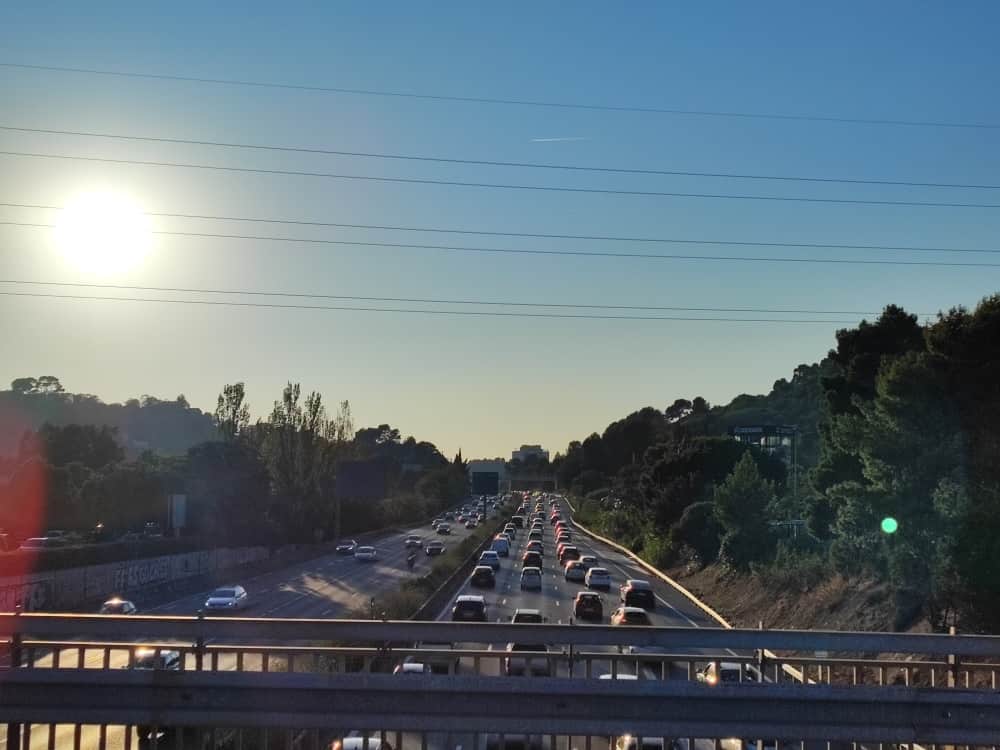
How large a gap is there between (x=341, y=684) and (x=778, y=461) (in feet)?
244

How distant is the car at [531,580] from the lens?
47.2m

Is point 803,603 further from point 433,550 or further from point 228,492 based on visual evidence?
point 228,492

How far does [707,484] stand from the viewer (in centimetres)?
6900

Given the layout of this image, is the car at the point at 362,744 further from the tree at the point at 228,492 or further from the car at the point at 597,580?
the tree at the point at 228,492

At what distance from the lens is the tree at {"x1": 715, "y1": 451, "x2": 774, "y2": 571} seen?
4778 centimetres

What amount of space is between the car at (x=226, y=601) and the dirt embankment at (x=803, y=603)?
19325 mm

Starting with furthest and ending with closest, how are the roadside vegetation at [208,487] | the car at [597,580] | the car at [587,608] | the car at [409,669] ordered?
the roadside vegetation at [208,487], the car at [597,580], the car at [587,608], the car at [409,669]

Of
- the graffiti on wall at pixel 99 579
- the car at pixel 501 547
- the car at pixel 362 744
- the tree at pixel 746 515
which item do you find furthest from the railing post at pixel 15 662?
the car at pixel 501 547

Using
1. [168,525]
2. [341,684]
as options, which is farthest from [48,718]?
[168,525]

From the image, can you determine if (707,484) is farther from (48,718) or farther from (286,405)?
(48,718)

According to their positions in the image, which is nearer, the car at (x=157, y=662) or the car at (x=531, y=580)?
the car at (x=157, y=662)

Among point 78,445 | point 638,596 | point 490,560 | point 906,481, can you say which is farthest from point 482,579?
point 78,445

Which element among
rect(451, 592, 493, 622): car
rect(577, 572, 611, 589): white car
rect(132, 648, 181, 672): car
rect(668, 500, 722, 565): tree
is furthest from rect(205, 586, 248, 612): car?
rect(668, 500, 722, 565): tree

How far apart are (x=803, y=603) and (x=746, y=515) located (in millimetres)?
12255
